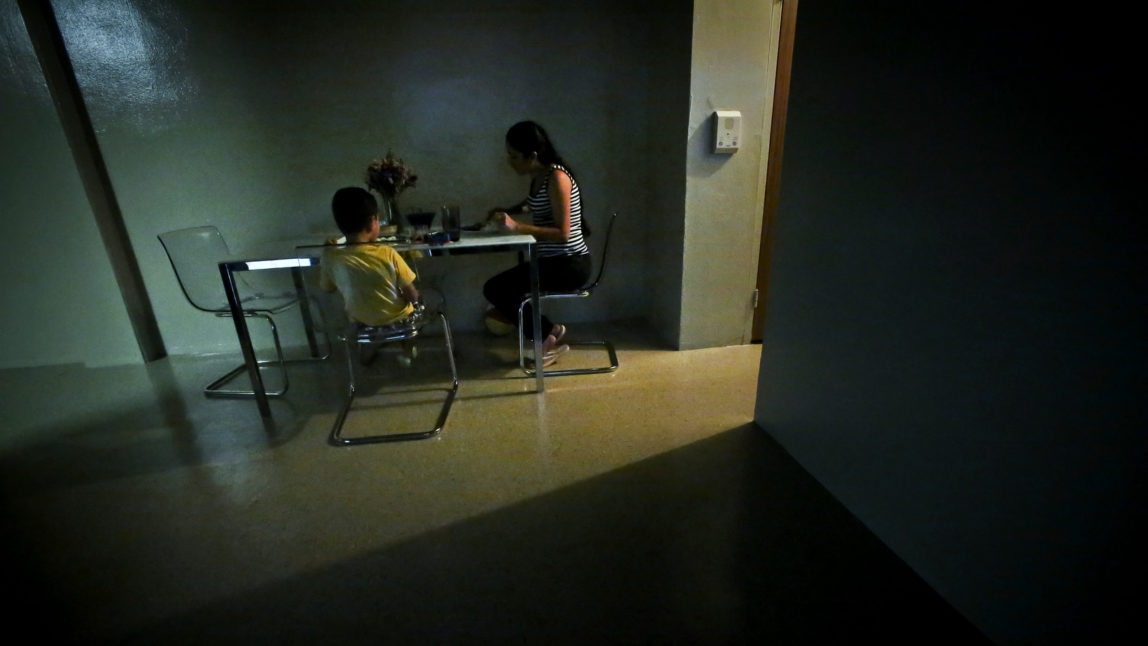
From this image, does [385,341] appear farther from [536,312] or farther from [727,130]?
[727,130]

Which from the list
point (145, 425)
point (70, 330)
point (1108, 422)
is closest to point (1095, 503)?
point (1108, 422)

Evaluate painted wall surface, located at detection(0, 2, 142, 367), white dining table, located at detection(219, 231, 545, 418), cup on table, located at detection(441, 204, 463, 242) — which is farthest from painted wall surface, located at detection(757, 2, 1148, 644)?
painted wall surface, located at detection(0, 2, 142, 367)

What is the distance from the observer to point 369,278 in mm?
1941

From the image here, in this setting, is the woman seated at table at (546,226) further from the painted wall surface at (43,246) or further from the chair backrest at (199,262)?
the painted wall surface at (43,246)

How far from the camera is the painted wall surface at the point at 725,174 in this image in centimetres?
217

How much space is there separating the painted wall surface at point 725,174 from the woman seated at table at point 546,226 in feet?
1.94

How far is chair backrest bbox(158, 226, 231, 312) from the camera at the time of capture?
7.69ft

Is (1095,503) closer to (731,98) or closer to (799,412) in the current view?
(799,412)

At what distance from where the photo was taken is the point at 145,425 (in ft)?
7.05

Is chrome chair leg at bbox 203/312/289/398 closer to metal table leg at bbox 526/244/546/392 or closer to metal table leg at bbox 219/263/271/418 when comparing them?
metal table leg at bbox 219/263/271/418

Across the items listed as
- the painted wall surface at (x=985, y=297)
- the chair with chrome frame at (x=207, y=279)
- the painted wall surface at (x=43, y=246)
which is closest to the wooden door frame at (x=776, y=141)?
the painted wall surface at (x=985, y=297)

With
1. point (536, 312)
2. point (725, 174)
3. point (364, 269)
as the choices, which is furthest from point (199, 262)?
point (725, 174)

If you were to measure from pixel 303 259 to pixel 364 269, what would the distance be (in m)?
0.26

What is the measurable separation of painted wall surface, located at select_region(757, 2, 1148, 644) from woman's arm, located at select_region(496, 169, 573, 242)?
38.9 inches
